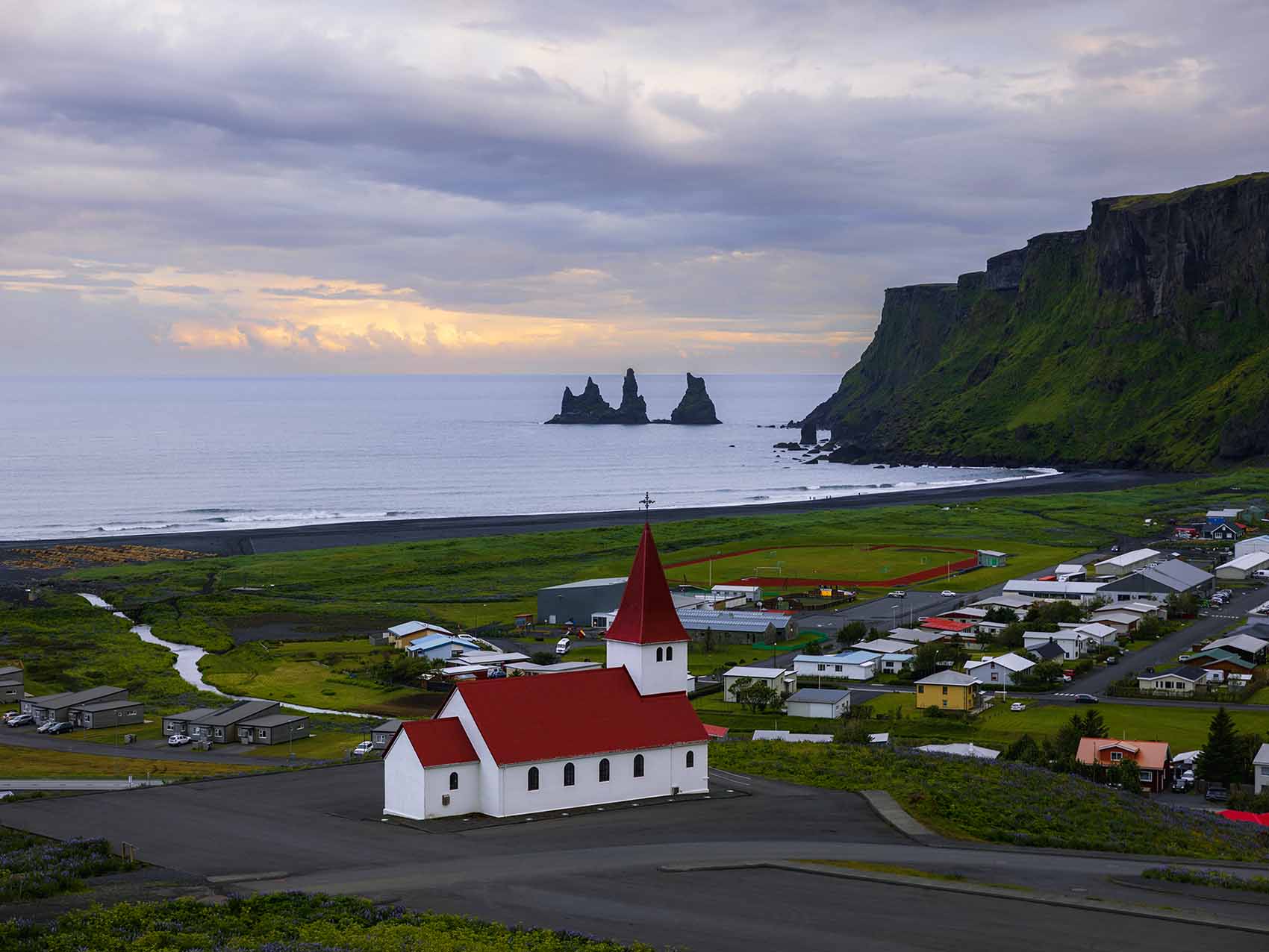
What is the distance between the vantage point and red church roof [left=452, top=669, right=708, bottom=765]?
3638 centimetres

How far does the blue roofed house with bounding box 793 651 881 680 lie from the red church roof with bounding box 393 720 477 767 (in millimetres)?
35427

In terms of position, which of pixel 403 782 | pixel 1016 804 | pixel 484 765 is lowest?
pixel 1016 804

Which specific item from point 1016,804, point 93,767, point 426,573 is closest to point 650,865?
point 1016,804

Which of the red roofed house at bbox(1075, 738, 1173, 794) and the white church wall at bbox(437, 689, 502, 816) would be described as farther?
the red roofed house at bbox(1075, 738, 1173, 794)

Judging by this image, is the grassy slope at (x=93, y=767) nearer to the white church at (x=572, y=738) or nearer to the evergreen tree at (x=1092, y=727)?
the white church at (x=572, y=738)

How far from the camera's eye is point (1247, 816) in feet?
140

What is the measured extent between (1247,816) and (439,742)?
25177 mm

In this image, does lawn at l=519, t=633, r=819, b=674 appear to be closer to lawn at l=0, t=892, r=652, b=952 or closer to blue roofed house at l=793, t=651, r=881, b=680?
blue roofed house at l=793, t=651, r=881, b=680

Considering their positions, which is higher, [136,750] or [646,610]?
[646,610]

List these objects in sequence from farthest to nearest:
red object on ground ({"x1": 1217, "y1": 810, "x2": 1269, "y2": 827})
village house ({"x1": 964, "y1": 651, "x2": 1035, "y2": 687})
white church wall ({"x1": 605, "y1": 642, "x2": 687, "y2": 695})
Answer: village house ({"x1": 964, "y1": 651, "x2": 1035, "y2": 687}), red object on ground ({"x1": 1217, "y1": 810, "x2": 1269, "y2": 827}), white church wall ({"x1": 605, "y1": 642, "x2": 687, "y2": 695})

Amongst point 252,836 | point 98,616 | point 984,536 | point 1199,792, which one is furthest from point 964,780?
point 984,536

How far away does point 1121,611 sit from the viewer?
8406 cm

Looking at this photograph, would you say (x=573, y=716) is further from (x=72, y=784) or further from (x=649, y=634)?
(x=72, y=784)

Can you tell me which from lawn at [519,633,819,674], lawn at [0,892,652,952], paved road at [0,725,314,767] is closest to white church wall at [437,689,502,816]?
lawn at [0,892,652,952]
